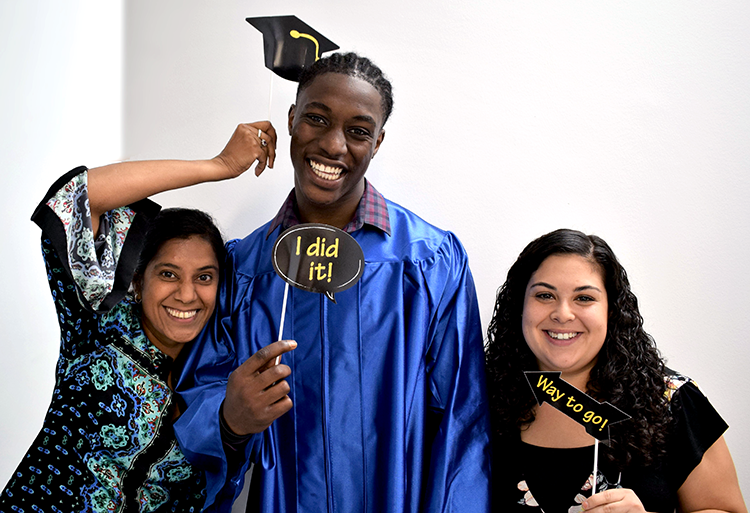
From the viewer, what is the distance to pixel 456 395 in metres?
1.53

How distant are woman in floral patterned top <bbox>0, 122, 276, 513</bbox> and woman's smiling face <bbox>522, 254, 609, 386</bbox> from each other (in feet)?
2.87

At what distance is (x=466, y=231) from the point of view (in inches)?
79.2

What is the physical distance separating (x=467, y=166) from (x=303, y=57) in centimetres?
65

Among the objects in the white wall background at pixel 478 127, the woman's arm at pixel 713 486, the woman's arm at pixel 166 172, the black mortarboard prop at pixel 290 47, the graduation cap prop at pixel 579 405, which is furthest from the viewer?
the white wall background at pixel 478 127

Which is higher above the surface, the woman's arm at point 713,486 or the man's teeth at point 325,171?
the man's teeth at point 325,171

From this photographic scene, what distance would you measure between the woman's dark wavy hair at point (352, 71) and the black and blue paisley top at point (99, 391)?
1.86 ft

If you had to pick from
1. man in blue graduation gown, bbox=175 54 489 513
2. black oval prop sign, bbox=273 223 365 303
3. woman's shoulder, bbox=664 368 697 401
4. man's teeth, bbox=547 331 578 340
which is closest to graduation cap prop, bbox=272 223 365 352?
black oval prop sign, bbox=273 223 365 303

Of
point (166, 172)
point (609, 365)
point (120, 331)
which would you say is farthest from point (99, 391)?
point (609, 365)

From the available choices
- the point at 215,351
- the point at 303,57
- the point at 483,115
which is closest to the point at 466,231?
the point at 483,115

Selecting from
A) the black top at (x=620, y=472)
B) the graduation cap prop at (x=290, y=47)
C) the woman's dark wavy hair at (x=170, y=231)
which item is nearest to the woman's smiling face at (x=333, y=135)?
the graduation cap prop at (x=290, y=47)

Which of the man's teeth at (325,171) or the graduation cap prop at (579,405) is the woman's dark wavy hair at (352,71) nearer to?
the man's teeth at (325,171)

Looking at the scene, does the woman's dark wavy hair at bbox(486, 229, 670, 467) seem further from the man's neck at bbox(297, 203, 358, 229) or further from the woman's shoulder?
the man's neck at bbox(297, 203, 358, 229)

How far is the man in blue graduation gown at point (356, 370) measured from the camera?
4.95 ft

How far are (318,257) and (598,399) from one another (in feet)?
2.58
